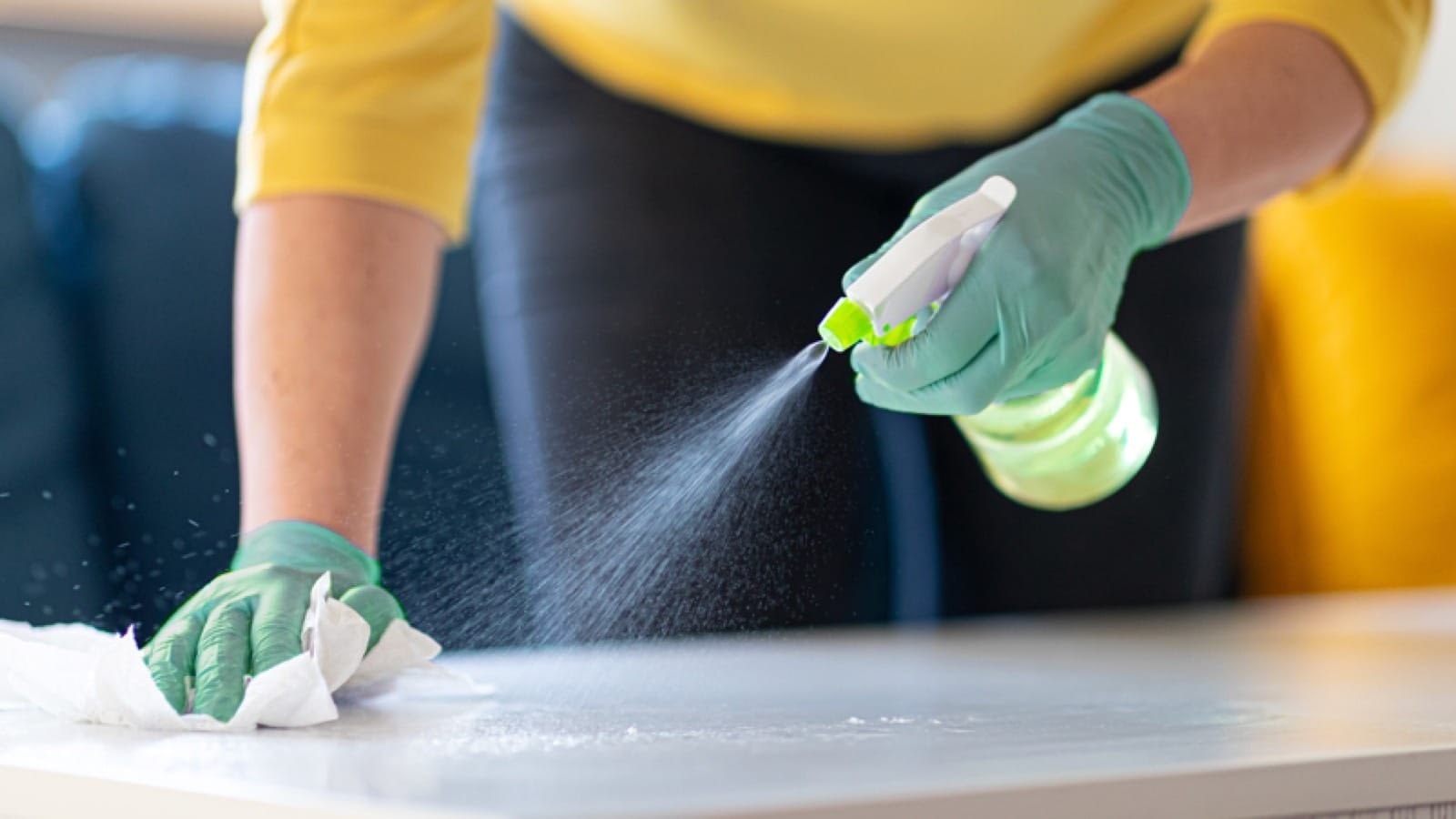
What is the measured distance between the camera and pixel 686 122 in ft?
3.99

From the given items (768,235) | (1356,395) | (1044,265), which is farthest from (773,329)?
(1356,395)

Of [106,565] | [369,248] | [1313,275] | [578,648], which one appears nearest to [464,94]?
[369,248]

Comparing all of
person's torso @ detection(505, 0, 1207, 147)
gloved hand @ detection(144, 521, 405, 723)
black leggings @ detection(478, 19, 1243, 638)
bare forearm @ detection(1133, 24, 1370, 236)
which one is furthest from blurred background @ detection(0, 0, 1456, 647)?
bare forearm @ detection(1133, 24, 1370, 236)

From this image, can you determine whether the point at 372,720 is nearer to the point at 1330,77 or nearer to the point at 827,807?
the point at 827,807

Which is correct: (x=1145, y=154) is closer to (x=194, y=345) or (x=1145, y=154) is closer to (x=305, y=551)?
(x=305, y=551)

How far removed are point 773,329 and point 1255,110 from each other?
16.5 inches

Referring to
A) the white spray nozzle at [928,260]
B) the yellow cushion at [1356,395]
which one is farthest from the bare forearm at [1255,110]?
the yellow cushion at [1356,395]

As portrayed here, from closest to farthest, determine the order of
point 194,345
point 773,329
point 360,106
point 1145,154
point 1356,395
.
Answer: point 1145,154
point 360,106
point 773,329
point 194,345
point 1356,395

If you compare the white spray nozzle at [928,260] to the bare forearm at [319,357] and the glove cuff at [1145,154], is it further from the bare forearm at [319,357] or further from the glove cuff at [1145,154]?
the bare forearm at [319,357]

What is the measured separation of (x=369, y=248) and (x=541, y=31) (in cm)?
38

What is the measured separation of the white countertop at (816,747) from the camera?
467mm

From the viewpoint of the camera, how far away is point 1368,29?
97cm

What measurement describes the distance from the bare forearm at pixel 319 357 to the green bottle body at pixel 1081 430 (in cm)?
38

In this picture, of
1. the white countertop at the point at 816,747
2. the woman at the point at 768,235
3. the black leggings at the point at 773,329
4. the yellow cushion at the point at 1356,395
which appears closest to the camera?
the white countertop at the point at 816,747
